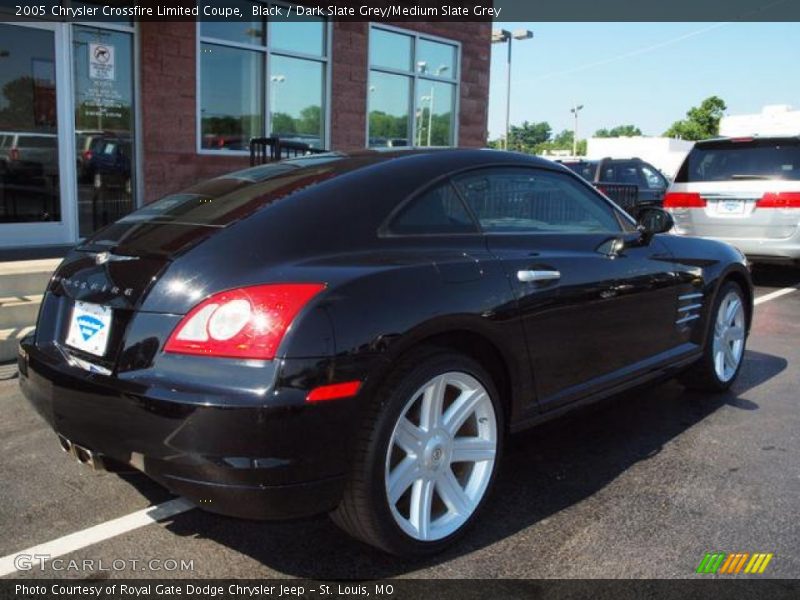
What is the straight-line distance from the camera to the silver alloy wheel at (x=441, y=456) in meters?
2.77

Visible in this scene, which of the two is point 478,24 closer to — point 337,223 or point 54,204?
point 54,204

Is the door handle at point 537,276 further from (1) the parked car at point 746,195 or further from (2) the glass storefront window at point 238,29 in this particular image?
(2) the glass storefront window at point 238,29

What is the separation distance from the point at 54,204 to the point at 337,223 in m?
6.39

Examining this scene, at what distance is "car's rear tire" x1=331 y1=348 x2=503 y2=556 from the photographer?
2.61 metres

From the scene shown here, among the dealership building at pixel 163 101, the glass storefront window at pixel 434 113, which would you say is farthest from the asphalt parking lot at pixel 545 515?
the glass storefront window at pixel 434 113

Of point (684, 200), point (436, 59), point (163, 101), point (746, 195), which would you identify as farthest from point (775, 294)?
point (163, 101)

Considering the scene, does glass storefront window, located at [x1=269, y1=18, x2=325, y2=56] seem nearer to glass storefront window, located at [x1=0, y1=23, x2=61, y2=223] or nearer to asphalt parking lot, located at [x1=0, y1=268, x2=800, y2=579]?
glass storefront window, located at [x1=0, y1=23, x2=61, y2=223]

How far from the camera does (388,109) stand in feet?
38.3

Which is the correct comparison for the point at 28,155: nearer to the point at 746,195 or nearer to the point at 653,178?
the point at 746,195

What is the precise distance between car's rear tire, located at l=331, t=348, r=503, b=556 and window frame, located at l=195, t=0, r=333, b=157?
717 centimetres

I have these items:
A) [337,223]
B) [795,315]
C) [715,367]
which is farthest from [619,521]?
[795,315]

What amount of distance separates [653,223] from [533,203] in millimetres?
988

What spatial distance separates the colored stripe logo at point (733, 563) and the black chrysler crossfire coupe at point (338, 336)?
34.2 inches

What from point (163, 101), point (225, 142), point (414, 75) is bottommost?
point (225, 142)
